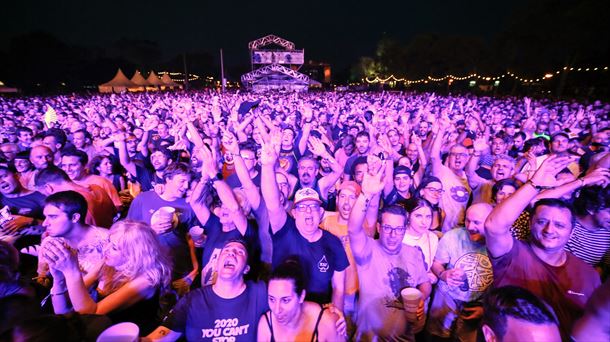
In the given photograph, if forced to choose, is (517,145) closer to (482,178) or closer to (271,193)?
(482,178)

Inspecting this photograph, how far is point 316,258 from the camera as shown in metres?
2.58

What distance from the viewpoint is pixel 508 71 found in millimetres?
33031

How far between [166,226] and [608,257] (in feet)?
12.7

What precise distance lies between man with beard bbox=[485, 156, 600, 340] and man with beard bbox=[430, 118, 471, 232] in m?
1.69

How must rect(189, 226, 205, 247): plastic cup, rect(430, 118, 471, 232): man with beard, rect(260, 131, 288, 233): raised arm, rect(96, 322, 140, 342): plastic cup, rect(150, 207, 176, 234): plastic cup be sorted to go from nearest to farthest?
1. rect(96, 322, 140, 342): plastic cup
2. rect(260, 131, 288, 233): raised arm
3. rect(150, 207, 176, 234): plastic cup
4. rect(189, 226, 205, 247): plastic cup
5. rect(430, 118, 471, 232): man with beard

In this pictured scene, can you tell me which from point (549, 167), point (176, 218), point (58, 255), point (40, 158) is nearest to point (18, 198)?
point (40, 158)

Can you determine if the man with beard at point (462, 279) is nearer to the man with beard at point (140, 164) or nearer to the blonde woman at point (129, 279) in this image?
the blonde woman at point (129, 279)

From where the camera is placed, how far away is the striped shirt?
9.29 feet

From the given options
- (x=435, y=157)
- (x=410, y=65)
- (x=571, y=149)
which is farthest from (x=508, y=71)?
(x=435, y=157)

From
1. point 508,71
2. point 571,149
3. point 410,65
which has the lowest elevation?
point 571,149

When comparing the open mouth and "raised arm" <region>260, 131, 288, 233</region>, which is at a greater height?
"raised arm" <region>260, 131, 288, 233</region>

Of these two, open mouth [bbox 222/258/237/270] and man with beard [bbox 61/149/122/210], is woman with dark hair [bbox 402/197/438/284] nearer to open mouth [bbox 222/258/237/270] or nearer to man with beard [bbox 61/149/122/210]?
open mouth [bbox 222/258/237/270]

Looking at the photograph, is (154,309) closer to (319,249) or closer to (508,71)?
(319,249)

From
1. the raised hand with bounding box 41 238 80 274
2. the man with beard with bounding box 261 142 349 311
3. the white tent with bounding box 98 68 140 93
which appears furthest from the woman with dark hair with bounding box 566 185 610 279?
the white tent with bounding box 98 68 140 93
